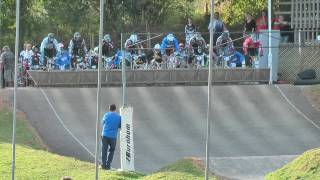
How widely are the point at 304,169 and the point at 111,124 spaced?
5.28 metres

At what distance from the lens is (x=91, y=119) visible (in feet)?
75.5

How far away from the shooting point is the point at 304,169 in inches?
523

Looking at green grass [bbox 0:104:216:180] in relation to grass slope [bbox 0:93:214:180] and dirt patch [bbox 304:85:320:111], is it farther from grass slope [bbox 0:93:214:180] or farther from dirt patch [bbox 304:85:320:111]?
dirt patch [bbox 304:85:320:111]

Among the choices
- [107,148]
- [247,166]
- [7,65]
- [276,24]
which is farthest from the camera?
[276,24]

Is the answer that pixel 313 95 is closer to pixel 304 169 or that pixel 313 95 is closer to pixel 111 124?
pixel 111 124

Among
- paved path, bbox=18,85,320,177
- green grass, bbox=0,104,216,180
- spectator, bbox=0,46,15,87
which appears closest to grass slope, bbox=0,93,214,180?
green grass, bbox=0,104,216,180

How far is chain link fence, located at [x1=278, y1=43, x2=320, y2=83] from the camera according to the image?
92.6ft

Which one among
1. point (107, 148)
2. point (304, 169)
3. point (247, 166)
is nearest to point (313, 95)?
point (247, 166)

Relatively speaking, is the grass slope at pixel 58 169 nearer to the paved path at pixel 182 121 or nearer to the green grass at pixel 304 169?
the green grass at pixel 304 169

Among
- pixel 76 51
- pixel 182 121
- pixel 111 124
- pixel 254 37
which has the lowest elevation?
pixel 182 121

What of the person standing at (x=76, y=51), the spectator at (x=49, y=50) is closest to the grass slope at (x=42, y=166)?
the spectator at (x=49, y=50)

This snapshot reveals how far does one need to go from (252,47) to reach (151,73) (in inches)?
139

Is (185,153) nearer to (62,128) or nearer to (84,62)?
(62,128)

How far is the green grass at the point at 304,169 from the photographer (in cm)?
1303
